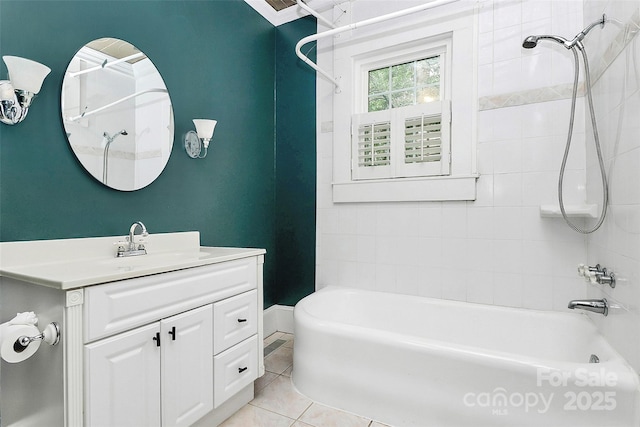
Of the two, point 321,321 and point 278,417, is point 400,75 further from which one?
point 278,417

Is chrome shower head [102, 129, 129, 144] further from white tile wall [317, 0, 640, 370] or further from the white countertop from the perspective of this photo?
white tile wall [317, 0, 640, 370]

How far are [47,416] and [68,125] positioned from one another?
113 centimetres

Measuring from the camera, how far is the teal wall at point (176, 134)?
1.33m

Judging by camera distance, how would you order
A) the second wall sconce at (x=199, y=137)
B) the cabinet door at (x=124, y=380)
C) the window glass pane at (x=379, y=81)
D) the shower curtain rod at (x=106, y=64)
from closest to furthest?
1. the cabinet door at (x=124, y=380)
2. the shower curtain rod at (x=106, y=64)
3. the second wall sconce at (x=199, y=137)
4. the window glass pane at (x=379, y=81)

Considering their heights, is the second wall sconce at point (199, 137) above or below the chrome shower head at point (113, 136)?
above

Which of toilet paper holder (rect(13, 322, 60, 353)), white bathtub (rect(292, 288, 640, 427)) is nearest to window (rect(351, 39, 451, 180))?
white bathtub (rect(292, 288, 640, 427))

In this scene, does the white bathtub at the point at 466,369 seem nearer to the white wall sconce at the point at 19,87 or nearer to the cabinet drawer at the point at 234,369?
the cabinet drawer at the point at 234,369

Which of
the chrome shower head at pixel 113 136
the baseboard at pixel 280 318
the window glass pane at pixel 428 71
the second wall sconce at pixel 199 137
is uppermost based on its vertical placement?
the window glass pane at pixel 428 71

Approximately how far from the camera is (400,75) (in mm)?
2445

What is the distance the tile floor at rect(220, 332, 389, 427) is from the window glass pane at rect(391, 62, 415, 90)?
84.3 inches

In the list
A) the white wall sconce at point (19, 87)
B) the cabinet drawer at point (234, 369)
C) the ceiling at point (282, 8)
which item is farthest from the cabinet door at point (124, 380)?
the ceiling at point (282, 8)

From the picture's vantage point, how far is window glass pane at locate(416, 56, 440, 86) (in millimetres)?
2317

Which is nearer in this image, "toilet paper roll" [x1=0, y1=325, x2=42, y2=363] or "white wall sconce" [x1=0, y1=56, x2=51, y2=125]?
"toilet paper roll" [x1=0, y1=325, x2=42, y2=363]

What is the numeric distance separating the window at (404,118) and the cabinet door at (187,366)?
5.09 ft
